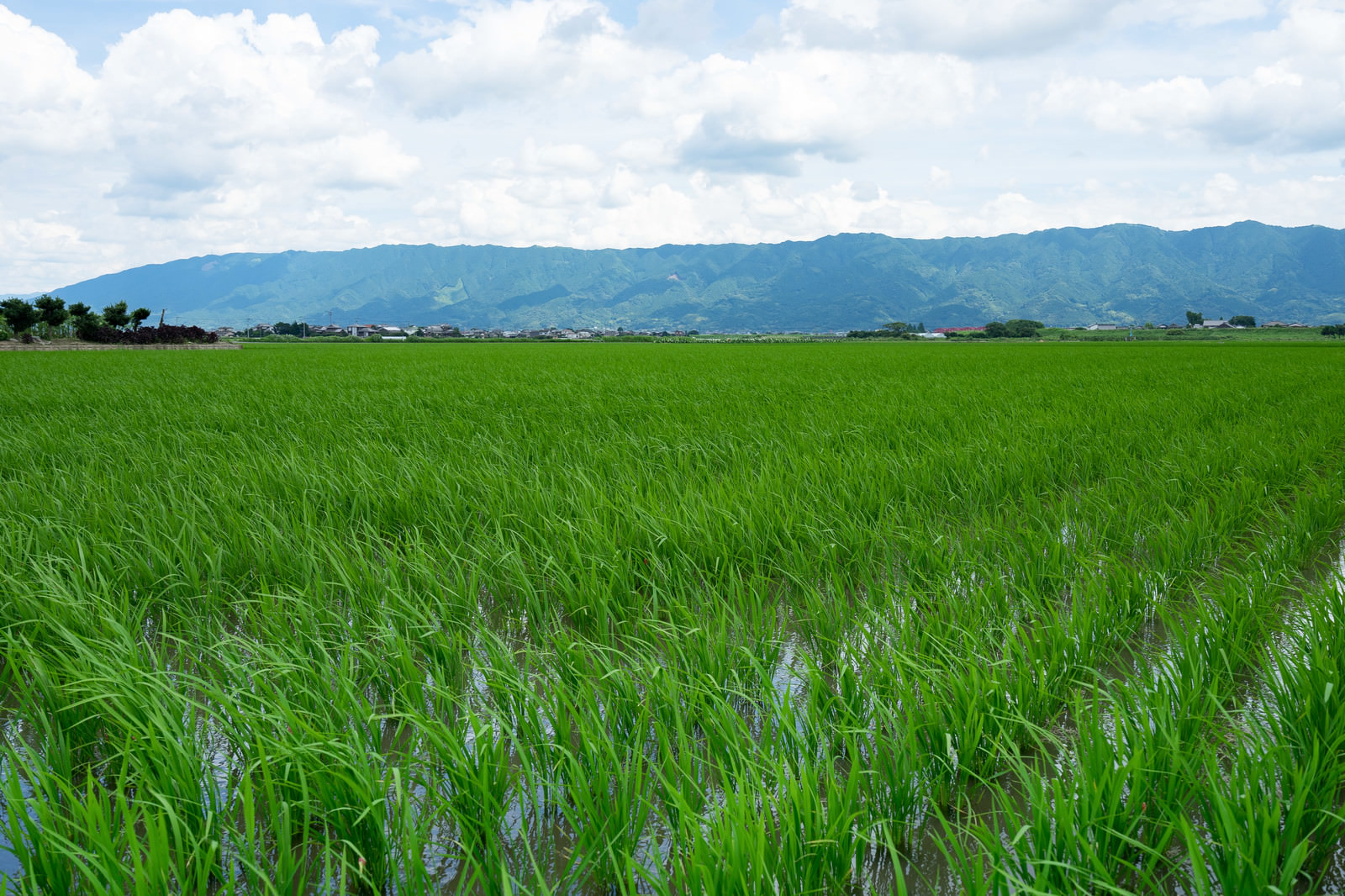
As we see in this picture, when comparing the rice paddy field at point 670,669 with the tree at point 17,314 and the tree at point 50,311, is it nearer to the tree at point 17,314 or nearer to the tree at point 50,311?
the tree at point 17,314

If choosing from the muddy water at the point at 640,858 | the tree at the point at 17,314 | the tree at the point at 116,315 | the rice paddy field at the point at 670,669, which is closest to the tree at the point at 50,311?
the tree at the point at 17,314

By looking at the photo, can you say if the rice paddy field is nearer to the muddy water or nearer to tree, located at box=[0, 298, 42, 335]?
the muddy water

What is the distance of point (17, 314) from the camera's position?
36406mm

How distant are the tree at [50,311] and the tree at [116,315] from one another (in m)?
2.72

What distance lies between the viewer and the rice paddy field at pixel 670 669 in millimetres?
1451

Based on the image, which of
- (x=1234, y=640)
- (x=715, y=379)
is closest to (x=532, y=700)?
(x=1234, y=640)

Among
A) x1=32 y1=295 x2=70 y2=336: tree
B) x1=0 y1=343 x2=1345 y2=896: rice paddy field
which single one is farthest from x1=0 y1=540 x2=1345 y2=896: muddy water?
x1=32 y1=295 x2=70 y2=336: tree

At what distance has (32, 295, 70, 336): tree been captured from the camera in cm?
3838

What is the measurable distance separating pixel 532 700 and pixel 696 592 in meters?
0.98

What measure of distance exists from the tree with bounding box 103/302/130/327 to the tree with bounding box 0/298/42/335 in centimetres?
556

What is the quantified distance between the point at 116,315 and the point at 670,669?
54.4 metres

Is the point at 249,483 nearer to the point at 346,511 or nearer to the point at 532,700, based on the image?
the point at 346,511

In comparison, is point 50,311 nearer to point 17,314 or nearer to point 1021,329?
point 17,314

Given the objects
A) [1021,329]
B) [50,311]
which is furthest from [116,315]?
[1021,329]
